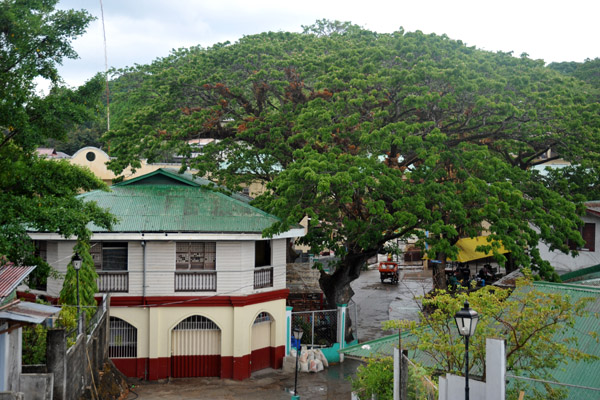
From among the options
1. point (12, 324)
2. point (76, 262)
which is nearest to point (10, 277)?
point (12, 324)

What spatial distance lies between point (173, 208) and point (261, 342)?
18.9ft

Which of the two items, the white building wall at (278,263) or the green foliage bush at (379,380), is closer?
the green foliage bush at (379,380)

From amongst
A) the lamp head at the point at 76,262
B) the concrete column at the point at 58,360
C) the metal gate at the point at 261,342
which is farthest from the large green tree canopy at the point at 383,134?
the concrete column at the point at 58,360

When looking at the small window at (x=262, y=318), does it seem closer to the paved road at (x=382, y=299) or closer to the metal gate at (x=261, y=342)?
the metal gate at (x=261, y=342)

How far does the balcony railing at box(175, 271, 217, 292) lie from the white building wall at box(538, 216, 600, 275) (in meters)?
15.3

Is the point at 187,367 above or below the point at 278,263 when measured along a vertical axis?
below

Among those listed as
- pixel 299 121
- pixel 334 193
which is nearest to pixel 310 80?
pixel 299 121

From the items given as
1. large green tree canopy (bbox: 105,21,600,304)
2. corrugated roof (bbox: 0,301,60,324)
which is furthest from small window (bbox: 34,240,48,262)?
corrugated roof (bbox: 0,301,60,324)

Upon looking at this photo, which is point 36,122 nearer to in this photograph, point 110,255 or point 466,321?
point 110,255

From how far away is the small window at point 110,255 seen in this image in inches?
928

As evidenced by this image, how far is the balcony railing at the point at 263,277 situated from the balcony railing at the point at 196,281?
1.56m

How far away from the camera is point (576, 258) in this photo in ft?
97.8

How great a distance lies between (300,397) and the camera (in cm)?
2206

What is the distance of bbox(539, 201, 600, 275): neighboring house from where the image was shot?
29.1 meters
